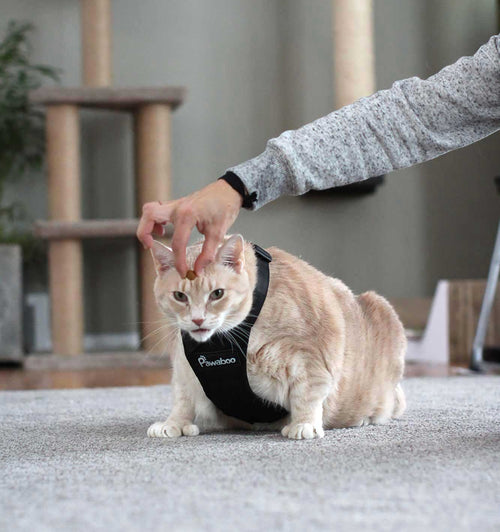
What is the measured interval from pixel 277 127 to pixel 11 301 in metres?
1.40

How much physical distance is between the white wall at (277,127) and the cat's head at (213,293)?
2422 millimetres

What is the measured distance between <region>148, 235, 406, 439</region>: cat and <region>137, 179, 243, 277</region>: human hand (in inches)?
5.9

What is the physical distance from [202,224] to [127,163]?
8.79 feet

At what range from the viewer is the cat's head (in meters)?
1.18

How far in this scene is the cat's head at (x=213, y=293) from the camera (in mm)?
1181

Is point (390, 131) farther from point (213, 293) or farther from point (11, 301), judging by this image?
point (11, 301)

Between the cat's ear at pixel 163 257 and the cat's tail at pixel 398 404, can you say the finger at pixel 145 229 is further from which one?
the cat's tail at pixel 398 404

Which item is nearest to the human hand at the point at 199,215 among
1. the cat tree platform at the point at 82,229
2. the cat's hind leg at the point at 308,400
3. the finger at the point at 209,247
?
the finger at the point at 209,247

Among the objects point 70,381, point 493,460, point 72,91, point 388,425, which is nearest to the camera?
point 493,460

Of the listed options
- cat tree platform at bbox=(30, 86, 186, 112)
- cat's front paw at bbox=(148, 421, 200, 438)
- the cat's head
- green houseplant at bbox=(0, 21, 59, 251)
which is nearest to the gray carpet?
cat's front paw at bbox=(148, 421, 200, 438)

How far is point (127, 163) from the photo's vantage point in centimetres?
360

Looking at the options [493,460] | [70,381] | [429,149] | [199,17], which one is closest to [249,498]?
[493,460]

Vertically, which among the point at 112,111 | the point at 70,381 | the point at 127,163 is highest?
the point at 112,111

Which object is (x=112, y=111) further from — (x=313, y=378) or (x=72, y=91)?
(x=313, y=378)
